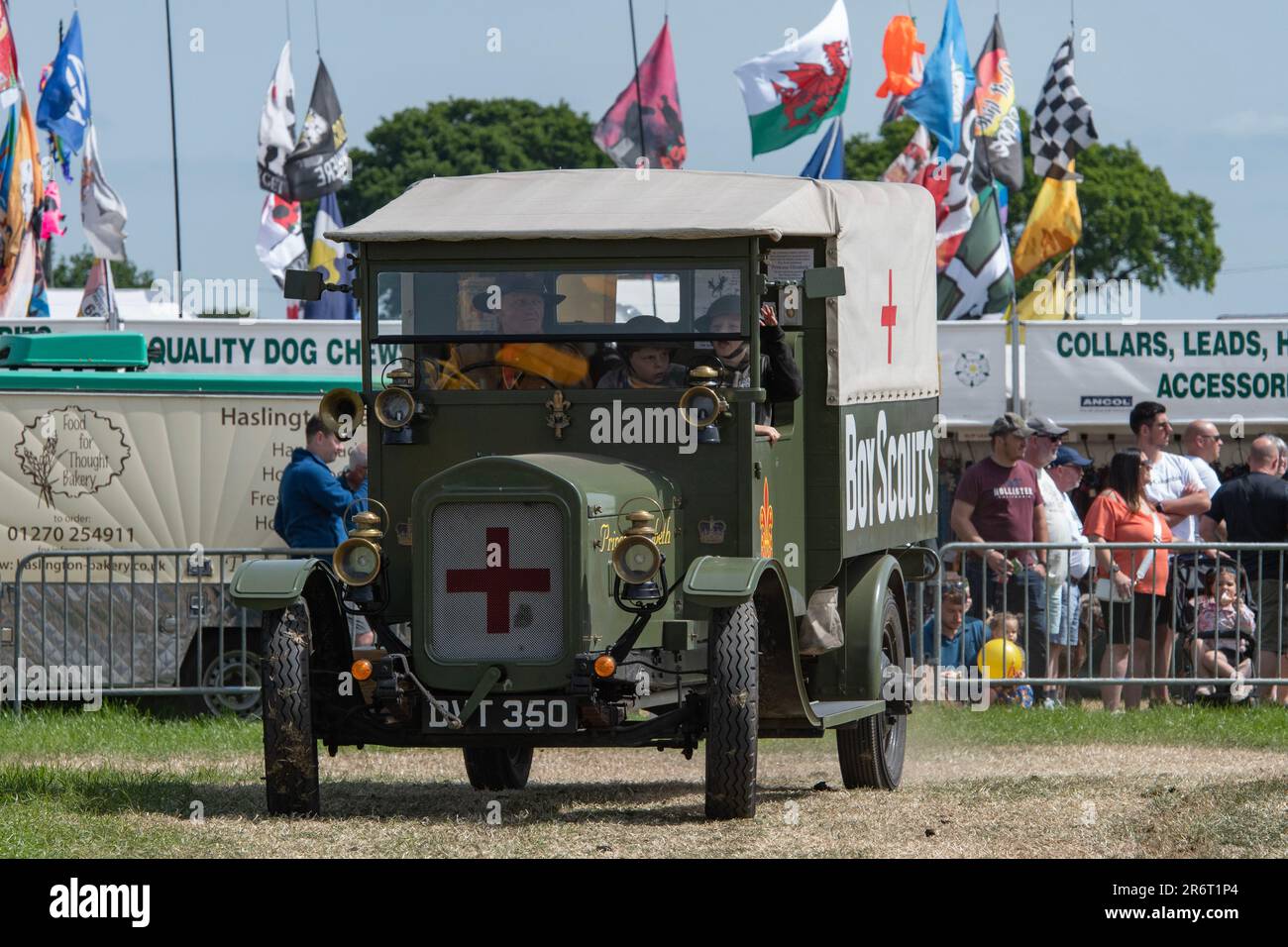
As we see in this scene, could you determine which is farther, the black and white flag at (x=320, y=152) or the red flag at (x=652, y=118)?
the black and white flag at (x=320, y=152)

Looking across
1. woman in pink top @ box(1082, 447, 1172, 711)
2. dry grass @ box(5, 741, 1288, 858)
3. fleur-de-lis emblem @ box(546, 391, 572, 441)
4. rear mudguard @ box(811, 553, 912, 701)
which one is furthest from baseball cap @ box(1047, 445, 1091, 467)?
fleur-de-lis emblem @ box(546, 391, 572, 441)

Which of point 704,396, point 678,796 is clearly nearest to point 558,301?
point 704,396

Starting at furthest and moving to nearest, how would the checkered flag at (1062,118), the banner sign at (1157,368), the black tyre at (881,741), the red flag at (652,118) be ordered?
1. the red flag at (652,118)
2. the checkered flag at (1062,118)
3. the banner sign at (1157,368)
4. the black tyre at (881,741)

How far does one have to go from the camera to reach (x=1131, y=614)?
13.0 metres

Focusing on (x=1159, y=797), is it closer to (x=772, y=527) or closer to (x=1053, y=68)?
(x=772, y=527)

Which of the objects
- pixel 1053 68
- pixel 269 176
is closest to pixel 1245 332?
pixel 1053 68

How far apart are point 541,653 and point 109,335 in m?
7.35

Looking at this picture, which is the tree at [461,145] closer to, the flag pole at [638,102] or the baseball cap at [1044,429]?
the flag pole at [638,102]

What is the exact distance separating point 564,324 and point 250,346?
9259 mm

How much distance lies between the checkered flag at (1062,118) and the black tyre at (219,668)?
43.2 ft

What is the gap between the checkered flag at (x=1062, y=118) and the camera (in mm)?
23984

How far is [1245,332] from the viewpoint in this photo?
1794cm

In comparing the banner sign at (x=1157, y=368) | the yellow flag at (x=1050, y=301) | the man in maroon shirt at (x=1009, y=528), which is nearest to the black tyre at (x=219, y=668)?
the man in maroon shirt at (x=1009, y=528)

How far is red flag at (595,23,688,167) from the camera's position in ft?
80.5
